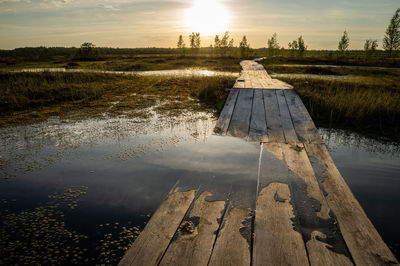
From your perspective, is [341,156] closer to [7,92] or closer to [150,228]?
[150,228]

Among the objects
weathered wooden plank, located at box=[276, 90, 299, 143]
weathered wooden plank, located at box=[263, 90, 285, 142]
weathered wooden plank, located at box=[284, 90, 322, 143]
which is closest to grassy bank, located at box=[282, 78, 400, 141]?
weathered wooden plank, located at box=[284, 90, 322, 143]

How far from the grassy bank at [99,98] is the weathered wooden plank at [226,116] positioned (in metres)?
0.95

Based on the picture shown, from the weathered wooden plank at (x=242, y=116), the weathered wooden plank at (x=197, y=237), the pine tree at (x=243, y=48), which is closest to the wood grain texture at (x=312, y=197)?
the weathered wooden plank at (x=197, y=237)

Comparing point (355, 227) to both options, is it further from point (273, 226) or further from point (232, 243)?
point (232, 243)

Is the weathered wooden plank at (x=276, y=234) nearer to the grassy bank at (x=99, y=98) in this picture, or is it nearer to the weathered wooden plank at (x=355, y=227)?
the weathered wooden plank at (x=355, y=227)

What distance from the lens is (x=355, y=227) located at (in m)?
2.24

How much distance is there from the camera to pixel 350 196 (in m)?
2.78

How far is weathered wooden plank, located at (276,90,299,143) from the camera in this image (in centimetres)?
468

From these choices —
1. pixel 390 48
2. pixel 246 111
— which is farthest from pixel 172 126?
pixel 390 48

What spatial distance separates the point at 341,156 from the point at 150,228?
12.7 feet

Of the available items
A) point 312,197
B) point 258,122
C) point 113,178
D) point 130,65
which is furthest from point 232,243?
point 130,65

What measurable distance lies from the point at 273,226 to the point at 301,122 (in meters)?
3.86

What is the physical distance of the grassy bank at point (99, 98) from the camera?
7466 mm

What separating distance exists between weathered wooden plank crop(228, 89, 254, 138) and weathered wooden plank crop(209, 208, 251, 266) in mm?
2742
